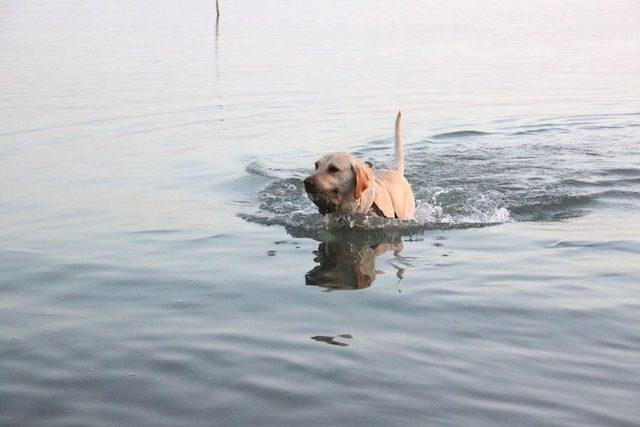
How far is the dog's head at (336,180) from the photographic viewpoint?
26.2 feet

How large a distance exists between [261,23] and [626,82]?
61.8 ft

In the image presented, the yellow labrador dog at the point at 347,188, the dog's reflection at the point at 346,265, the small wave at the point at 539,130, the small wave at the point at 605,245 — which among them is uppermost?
the yellow labrador dog at the point at 347,188

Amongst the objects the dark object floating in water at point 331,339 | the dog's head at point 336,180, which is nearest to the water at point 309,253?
the dark object floating in water at point 331,339

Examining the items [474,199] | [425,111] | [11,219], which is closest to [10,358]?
[11,219]

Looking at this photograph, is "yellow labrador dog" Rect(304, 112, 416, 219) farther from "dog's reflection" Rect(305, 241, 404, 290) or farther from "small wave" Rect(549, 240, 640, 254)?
"small wave" Rect(549, 240, 640, 254)

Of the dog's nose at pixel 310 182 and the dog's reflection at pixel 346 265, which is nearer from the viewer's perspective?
the dog's reflection at pixel 346 265

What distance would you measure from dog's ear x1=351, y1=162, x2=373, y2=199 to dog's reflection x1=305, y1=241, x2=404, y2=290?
0.56 m

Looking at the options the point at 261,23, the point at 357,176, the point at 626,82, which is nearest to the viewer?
the point at 357,176

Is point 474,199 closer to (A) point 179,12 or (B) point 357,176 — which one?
(B) point 357,176

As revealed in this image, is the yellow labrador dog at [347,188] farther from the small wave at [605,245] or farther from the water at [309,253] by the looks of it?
the small wave at [605,245]

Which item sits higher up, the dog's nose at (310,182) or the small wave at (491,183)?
the dog's nose at (310,182)

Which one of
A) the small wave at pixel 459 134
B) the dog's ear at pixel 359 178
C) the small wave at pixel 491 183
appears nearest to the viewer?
the dog's ear at pixel 359 178

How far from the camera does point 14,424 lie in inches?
191

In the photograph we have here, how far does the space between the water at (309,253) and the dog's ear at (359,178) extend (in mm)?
596
